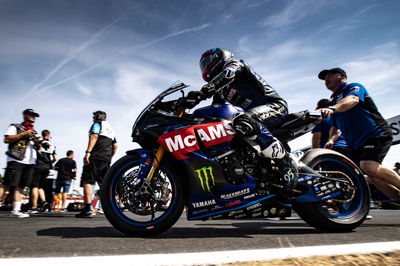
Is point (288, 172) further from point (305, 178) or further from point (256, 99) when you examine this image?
point (256, 99)

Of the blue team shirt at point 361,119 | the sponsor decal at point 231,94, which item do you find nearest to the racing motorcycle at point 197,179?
the sponsor decal at point 231,94

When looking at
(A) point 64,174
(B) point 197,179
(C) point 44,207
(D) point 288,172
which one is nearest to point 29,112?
(A) point 64,174

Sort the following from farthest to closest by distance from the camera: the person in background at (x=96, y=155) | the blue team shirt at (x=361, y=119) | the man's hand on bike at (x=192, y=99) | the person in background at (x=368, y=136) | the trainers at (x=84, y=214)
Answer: the person in background at (x=96, y=155), the trainers at (x=84, y=214), the blue team shirt at (x=361, y=119), the person in background at (x=368, y=136), the man's hand on bike at (x=192, y=99)

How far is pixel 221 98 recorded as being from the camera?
3.08m

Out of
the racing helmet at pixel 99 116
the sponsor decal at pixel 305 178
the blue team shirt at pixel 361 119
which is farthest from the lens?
the racing helmet at pixel 99 116

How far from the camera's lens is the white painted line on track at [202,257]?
129 centimetres

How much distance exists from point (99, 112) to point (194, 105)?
12.3ft

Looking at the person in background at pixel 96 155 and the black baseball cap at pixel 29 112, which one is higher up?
the black baseball cap at pixel 29 112

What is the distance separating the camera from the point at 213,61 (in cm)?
316

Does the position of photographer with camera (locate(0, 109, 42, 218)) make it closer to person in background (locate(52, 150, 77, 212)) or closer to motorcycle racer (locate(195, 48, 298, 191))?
person in background (locate(52, 150, 77, 212))

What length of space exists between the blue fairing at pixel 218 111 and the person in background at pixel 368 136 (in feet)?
4.79

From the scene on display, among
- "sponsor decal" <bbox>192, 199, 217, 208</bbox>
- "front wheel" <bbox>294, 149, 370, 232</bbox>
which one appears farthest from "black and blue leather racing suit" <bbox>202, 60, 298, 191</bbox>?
"sponsor decal" <bbox>192, 199, 217, 208</bbox>

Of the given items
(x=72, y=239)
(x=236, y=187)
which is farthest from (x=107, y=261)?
(x=236, y=187)

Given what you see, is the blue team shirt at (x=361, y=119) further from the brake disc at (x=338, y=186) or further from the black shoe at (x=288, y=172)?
the black shoe at (x=288, y=172)
